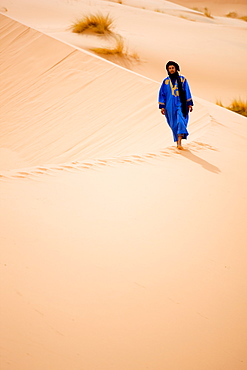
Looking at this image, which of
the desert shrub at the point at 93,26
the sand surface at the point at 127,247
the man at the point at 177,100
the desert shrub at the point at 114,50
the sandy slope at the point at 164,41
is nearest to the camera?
the sand surface at the point at 127,247

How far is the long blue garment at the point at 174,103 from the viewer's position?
19.2ft

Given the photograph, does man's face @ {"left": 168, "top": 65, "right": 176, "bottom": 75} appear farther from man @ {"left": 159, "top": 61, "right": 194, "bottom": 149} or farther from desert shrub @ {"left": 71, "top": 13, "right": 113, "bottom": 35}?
desert shrub @ {"left": 71, "top": 13, "right": 113, "bottom": 35}

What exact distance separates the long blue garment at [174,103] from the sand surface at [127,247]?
39 centimetres

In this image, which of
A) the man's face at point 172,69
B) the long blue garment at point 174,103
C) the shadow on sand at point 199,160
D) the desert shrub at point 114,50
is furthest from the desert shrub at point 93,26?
the shadow on sand at point 199,160

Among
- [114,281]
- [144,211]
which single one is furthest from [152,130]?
[114,281]

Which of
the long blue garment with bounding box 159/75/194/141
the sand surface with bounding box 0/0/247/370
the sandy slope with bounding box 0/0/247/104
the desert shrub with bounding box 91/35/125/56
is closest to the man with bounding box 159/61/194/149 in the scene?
the long blue garment with bounding box 159/75/194/141

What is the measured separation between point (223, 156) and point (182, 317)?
353cm

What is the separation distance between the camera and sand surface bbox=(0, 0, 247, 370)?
8.80 ft

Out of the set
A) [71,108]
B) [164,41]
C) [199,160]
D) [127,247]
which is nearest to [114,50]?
[164,41]

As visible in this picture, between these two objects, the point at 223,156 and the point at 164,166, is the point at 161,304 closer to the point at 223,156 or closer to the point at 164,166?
the point at 164,166

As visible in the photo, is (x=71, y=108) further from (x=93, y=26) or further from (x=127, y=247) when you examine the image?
(x=93, y=26)

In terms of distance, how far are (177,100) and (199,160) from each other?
2.90 ft

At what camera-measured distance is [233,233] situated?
409 centimetres

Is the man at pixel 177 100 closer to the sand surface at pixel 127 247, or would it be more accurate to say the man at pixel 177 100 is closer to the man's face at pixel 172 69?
the man's face at pixel 172 69
